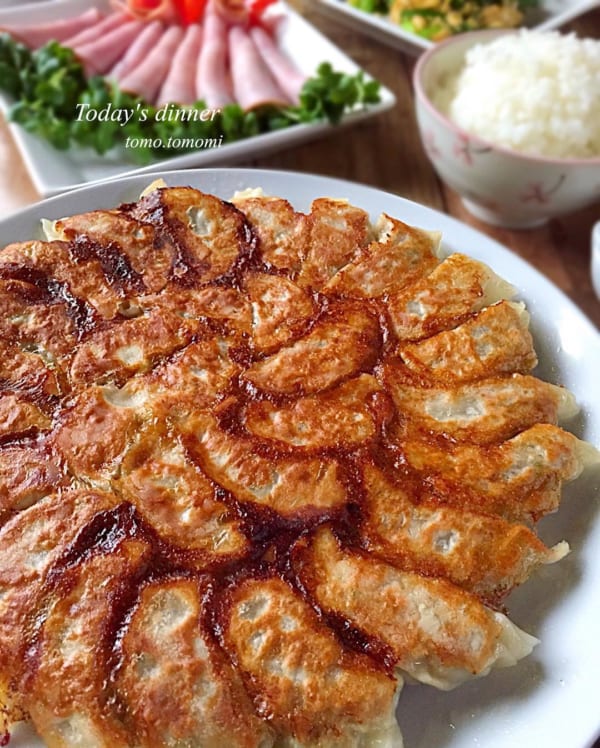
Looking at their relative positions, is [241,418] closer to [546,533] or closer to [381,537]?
[381,537]

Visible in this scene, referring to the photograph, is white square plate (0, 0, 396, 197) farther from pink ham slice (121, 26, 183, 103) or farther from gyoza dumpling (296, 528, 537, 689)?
gyoza dumpling (296, 528, 537, 689)

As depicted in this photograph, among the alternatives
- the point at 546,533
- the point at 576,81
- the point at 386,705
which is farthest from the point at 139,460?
the point at 576,81

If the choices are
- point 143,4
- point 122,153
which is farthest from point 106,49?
point 122,153

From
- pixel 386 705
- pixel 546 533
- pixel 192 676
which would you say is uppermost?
pixel 192 676

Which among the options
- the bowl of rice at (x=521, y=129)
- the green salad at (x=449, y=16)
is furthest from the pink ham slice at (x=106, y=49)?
the bowl of rice at (x=521, y=129)

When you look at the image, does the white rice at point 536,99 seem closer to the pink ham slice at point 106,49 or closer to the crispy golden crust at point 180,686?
the pink ham slice at point 106,49

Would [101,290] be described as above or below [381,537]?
above

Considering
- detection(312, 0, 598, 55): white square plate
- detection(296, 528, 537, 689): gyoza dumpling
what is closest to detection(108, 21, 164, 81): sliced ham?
detection(312, 0, 598, 55): white square plate
